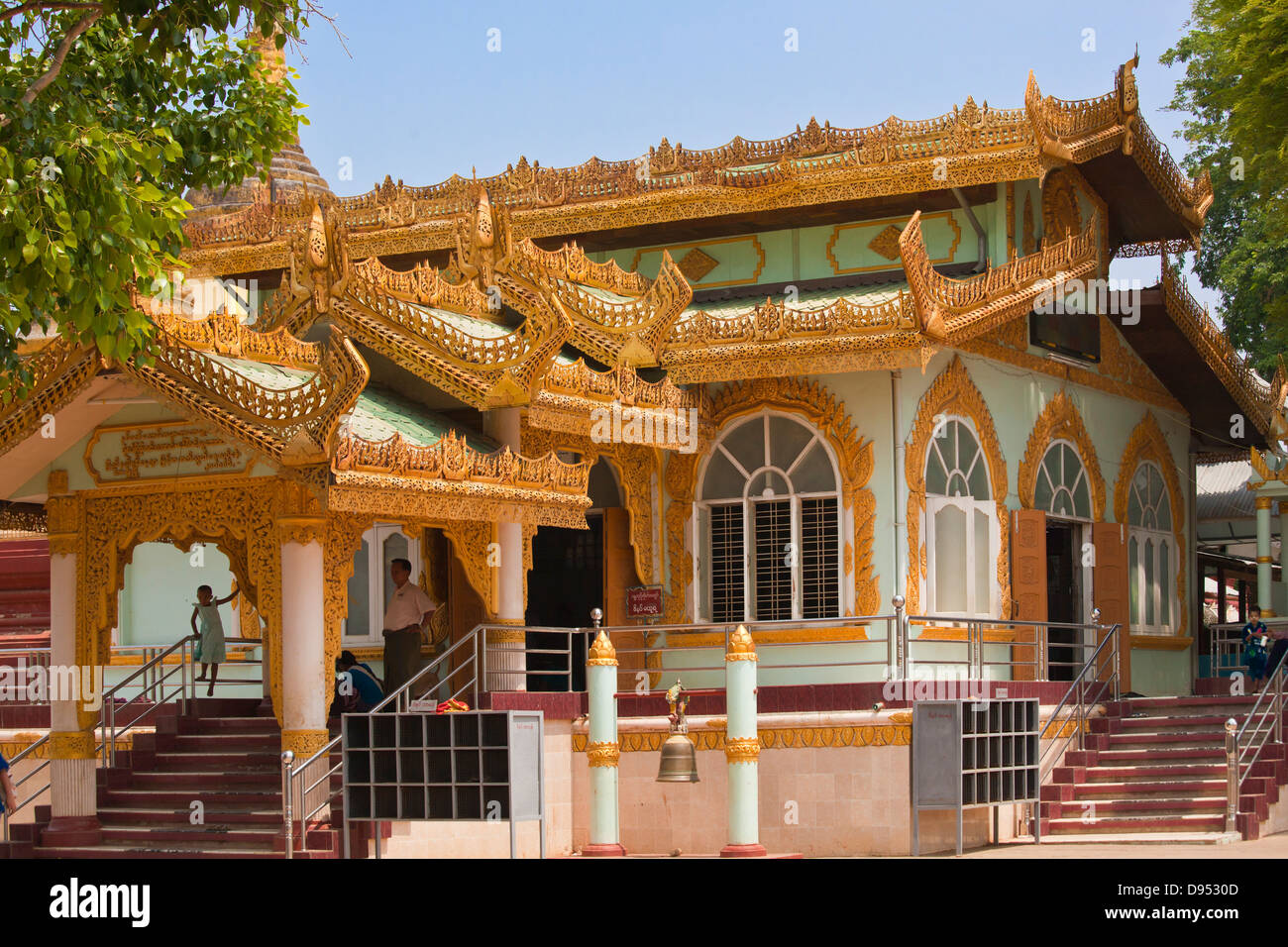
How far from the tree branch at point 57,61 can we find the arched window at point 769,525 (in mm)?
8846

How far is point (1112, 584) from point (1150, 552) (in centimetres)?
219

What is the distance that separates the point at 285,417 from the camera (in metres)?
15.3

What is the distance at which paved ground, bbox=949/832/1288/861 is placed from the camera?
1597 cm

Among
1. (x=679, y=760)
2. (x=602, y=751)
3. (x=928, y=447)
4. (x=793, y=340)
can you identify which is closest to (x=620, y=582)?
(x=793, y=340)

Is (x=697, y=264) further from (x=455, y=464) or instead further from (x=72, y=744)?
(x=72, y=744)

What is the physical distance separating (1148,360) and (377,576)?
10.1m

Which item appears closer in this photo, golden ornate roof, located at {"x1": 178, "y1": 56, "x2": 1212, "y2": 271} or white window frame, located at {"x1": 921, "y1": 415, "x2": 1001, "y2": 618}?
white window frame, located at {"x1": 921, "y1": 415, "x2": 1001, "y2": 618}

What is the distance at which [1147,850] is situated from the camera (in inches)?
644

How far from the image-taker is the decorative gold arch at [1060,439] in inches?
842

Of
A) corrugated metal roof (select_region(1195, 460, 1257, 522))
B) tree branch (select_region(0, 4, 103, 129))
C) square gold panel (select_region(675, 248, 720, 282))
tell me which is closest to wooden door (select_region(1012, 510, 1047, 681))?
square gold panel (select_region(675, 248, 720, 282))

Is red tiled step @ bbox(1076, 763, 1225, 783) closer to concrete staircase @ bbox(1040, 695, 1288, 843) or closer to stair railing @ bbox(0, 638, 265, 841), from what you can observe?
concrete staircase @ bbox(1040, 695, 1288, 843)

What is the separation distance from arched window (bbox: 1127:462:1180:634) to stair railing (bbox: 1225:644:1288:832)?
153 inches
